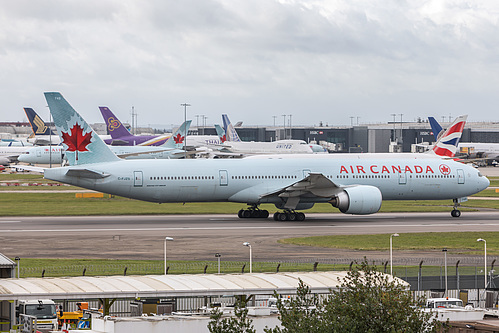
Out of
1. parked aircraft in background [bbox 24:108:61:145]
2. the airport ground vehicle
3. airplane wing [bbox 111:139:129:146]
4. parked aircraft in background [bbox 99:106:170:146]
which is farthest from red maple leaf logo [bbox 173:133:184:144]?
the airport ground vehicle

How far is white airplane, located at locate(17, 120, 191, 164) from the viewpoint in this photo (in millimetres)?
118938

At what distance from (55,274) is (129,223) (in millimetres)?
21291

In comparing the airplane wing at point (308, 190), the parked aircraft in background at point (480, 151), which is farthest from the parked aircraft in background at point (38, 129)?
the airplane wing at point (308, 190)

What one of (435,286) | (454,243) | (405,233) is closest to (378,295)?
(435,286)

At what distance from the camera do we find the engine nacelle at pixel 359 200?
53688 millimetres

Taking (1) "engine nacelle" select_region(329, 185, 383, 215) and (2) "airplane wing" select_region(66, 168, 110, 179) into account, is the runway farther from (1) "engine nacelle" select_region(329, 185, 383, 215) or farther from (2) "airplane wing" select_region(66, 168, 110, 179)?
(2) "airplane wing" select_region(66, 168, 110, 179)

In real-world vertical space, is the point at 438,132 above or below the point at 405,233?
above

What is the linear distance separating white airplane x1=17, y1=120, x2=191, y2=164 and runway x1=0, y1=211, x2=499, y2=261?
57.3 m

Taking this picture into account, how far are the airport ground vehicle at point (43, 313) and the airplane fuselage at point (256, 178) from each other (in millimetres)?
29204

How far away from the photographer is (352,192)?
5397cm

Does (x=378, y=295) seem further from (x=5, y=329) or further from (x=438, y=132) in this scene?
(x=438, y=132)

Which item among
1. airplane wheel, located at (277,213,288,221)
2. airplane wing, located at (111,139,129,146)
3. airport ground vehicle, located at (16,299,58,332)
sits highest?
airplane wing, located at (111,139,129,146)

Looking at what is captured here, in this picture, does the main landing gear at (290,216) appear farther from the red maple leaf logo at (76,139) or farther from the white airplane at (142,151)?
the white airplane at (142,151)

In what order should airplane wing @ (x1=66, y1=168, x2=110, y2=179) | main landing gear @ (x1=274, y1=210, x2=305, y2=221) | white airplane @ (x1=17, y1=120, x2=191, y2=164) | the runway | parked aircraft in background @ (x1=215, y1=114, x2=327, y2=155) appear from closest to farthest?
the runway, airplane wing @ (x1=66, y1=168, x2=110, y2=179), main landing gear @ (x1=274, y1=210, x2=305, y2=221), white airplane @ (x1=17, y1=120, x2=191, y2=164), parked aircraft in background @ (x1=215, y1=114, x2=327, y2=155)
